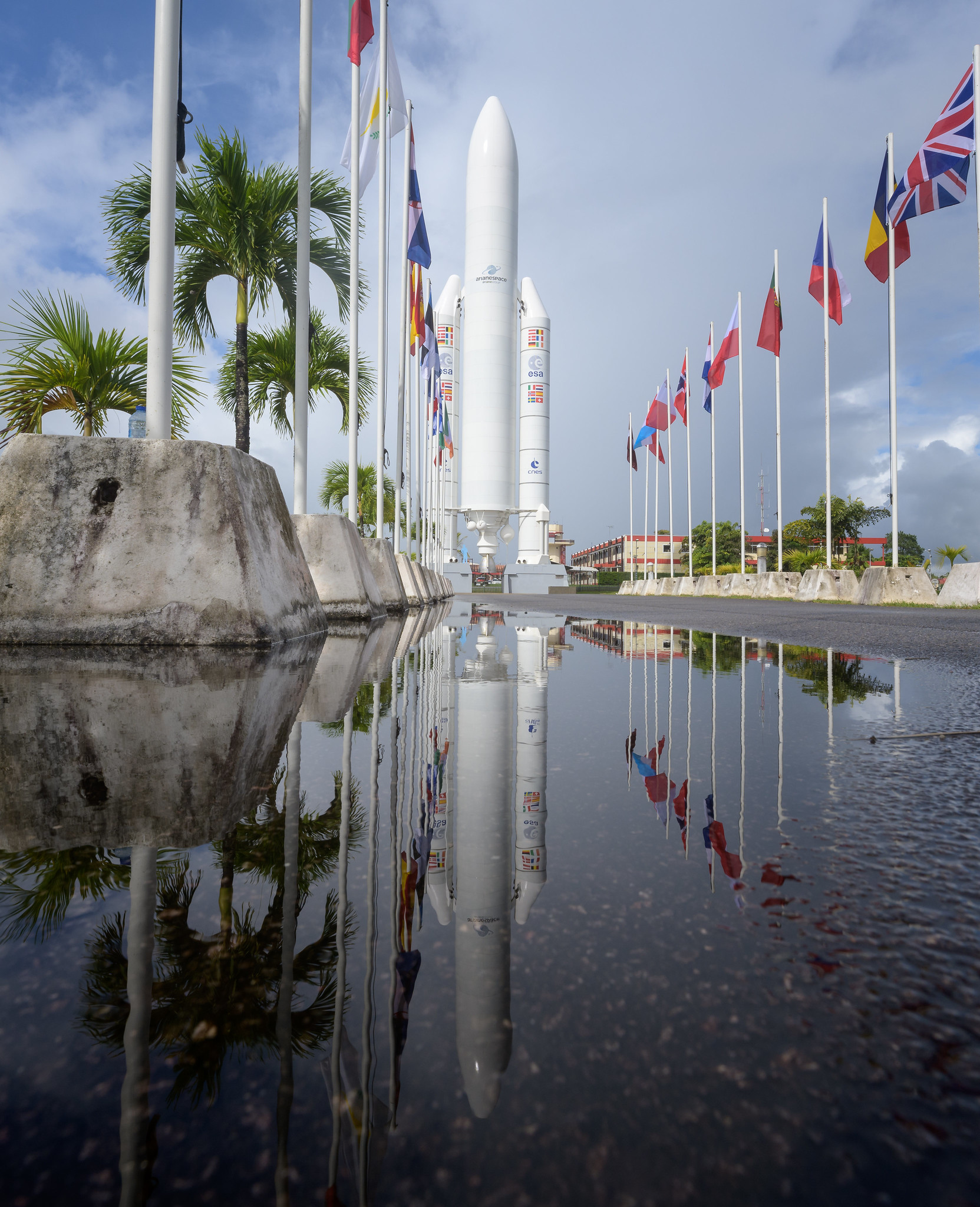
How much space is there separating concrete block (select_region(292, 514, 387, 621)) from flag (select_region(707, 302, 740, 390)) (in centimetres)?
2006

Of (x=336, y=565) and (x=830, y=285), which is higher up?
(x=830, y=285)

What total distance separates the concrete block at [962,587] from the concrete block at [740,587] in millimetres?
9543

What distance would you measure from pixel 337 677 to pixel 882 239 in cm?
1712

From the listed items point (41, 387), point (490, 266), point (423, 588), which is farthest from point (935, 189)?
point (490, 266)

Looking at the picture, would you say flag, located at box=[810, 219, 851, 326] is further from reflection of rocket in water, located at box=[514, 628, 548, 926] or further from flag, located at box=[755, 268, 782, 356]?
reflection of rocket in water, located at box=[514, 628, 548, 926]

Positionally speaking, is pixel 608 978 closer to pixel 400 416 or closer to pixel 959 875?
pixel 959 875

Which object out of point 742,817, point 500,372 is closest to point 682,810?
point 742,817

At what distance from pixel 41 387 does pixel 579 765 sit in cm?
1146

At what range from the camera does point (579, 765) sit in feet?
6.53

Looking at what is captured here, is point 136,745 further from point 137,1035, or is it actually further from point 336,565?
point 336,565

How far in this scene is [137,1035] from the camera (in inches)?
29.2

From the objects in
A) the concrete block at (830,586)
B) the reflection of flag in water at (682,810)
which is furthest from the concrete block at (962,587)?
the reflection of flag in water at (682,810)

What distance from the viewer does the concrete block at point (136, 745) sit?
55.3 inches

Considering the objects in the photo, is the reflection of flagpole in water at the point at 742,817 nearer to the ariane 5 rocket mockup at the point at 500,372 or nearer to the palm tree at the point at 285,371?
the palm tree at the point at 285,371
